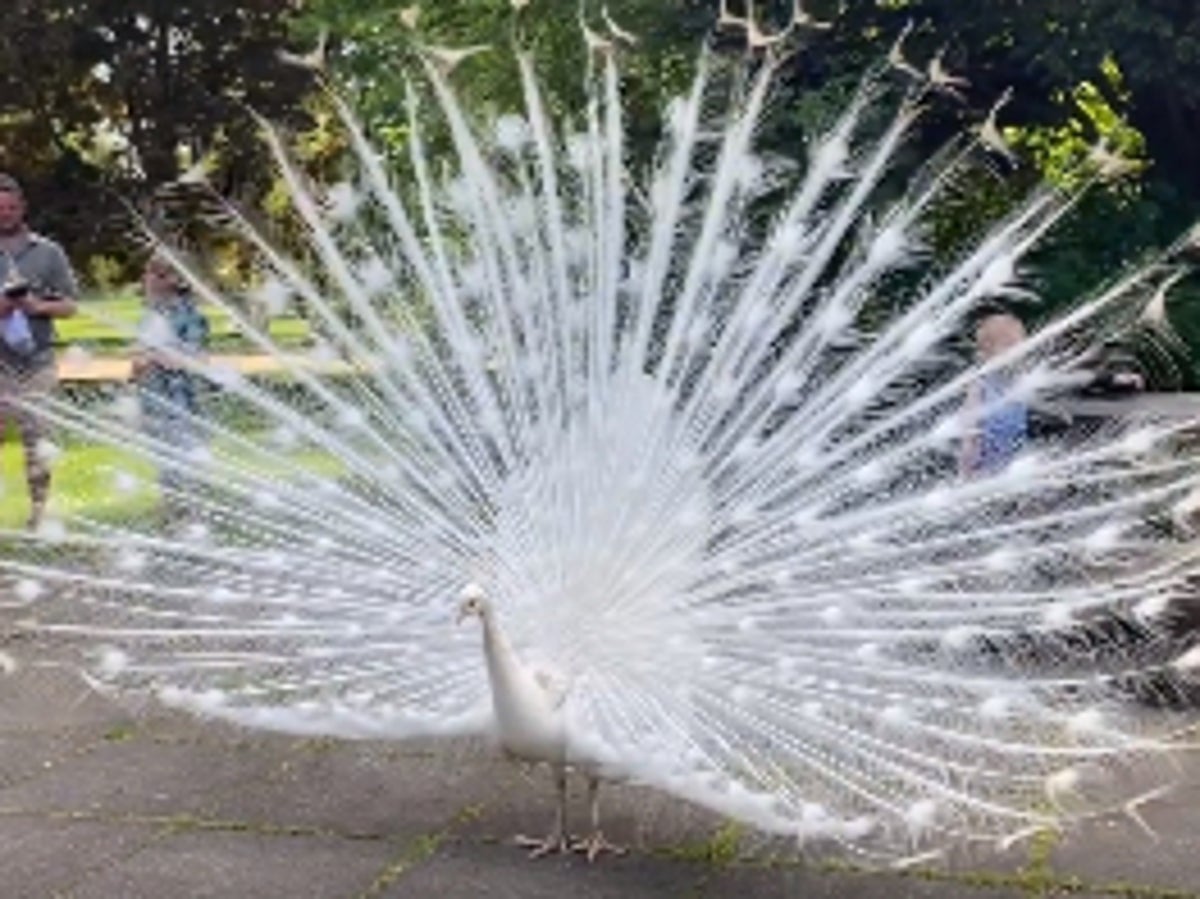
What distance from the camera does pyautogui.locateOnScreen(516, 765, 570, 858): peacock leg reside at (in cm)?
431

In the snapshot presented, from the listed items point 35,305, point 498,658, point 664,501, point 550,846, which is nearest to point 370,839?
point 550,846

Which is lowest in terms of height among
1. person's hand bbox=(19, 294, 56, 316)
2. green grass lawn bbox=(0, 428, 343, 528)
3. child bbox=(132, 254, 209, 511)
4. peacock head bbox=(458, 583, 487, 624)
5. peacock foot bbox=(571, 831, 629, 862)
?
peacock foot bbox=(571, 831, 629, 862)

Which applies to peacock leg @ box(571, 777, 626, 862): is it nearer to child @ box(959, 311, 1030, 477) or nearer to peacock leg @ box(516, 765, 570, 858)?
peacock leg @ box(516, 765, 570, 858)

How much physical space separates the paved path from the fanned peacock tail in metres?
0.18

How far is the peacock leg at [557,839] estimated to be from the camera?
14.1 ft

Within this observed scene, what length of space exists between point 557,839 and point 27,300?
16.0ft

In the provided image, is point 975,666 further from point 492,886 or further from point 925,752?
point 492,886

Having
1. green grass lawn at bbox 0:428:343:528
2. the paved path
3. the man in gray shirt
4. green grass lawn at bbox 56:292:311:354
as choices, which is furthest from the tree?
the paved path

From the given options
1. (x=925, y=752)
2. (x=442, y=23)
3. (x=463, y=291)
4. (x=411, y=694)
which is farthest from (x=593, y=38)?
(x=442, y=23)

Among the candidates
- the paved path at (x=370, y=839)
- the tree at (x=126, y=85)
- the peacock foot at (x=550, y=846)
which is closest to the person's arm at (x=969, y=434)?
the paved path at (x=370, y=839)

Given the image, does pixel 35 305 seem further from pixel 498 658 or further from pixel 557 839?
pixel 498 658

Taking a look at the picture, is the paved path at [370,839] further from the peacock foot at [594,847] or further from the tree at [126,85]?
the tree at [126,85]

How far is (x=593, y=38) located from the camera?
5020 millimetres

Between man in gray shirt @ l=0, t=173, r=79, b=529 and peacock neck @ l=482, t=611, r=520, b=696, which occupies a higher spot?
man in gray shirt @ l=0, t=173, r=79, b=529
